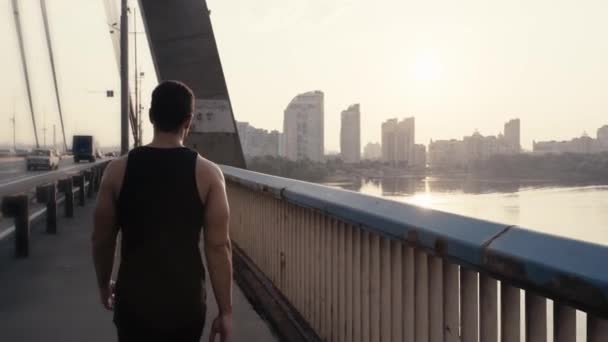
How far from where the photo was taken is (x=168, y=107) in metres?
2.85

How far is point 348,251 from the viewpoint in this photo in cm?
373

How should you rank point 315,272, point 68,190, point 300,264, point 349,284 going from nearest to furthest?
1. point 349,284
2. point 315,272
3. point 300,264
4. point 68,190

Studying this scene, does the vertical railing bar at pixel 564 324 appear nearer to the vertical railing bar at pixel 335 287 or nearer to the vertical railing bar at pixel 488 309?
the vertical railing bar at pixel 488 309

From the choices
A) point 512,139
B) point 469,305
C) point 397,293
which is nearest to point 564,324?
point 469,305

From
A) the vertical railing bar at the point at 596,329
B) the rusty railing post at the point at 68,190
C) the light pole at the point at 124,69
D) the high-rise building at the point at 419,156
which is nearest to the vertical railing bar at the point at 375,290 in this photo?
the vertical railing bar at the point at 596,329

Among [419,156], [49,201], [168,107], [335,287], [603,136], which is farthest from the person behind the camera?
[49,201]

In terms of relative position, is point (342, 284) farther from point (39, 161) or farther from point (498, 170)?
point (39, 161)

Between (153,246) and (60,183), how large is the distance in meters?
12.3

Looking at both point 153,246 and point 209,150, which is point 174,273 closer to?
point 153,246

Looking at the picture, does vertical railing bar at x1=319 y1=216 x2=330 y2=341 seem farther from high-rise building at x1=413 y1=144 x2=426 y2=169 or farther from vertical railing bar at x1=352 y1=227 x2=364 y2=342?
high-rise building at x1=413 y1=144 x2=426 y2=169

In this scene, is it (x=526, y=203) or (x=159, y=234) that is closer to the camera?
(x=159, y=234)

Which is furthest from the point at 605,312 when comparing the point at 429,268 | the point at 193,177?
the point at 193,177

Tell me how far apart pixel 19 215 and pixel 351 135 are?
5.41 metres

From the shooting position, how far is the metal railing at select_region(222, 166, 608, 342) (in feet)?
5.59
